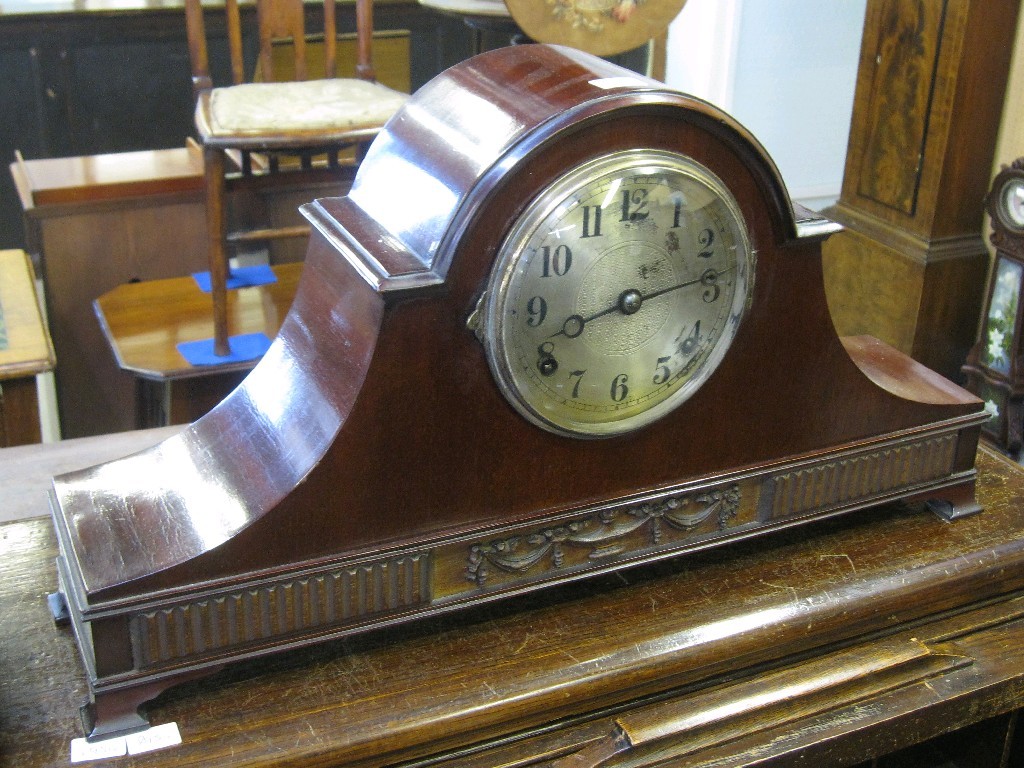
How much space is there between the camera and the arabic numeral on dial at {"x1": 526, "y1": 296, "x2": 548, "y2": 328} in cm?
105

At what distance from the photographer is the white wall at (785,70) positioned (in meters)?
3.37

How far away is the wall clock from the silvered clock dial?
1189mm

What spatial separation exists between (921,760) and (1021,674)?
0.94ft

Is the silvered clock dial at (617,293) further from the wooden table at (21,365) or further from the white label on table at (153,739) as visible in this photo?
the wooden table at (21,365)

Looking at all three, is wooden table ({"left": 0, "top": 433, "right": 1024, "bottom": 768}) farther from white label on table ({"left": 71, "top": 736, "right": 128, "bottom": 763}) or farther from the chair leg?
the chair leg

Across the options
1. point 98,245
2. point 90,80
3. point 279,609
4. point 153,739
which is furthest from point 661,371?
point 90,80

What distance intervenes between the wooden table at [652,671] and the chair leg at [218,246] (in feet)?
2.72

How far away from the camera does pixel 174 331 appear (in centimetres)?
230

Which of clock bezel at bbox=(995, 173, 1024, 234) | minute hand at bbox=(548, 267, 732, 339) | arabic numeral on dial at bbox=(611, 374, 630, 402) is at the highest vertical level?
minute hand at bbox=(548, 267, 732, 339)

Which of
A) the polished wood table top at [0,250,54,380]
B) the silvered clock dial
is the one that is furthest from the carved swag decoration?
the polished wood table top at [0,250,54,380]

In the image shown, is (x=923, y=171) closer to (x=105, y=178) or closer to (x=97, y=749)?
(x=105, y=178)

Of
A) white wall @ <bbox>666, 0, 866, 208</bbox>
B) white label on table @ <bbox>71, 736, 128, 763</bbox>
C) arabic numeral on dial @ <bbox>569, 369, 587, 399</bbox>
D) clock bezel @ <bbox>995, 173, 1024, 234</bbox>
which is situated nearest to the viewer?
white label on table @ <bbox>71, 736, 128, 763</bbox>

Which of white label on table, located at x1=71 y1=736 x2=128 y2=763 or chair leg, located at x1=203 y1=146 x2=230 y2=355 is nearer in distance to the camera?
white label on table, located at x1=71 y1=736 x2=128 y2=763

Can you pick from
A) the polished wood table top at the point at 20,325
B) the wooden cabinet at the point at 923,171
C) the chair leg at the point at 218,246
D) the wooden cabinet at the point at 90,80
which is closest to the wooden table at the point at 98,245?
the polished wood table top at the point at 20,325
